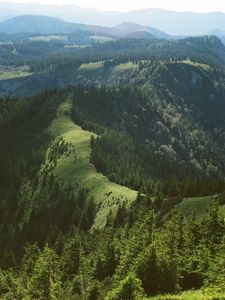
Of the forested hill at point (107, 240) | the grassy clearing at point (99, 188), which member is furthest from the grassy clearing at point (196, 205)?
the grassy clearing at point (99, 188)

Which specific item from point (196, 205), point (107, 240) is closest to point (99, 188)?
point (196, 205)

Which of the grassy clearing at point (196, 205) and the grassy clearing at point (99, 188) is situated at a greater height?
the grassy clearing at point (196, 205)

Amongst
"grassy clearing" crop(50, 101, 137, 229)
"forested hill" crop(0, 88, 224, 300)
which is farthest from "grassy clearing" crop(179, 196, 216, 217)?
"grassy clearing" crop(50, 101, 137, 229)

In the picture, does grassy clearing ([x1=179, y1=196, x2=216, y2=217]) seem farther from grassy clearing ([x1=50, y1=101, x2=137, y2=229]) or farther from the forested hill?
grassy clearing ([x1=50, y1=101, x2=137, y2=229])

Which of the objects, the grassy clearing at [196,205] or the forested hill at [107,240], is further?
the grassy clearing at [196,205]

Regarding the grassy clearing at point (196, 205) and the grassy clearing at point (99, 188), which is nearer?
the grassy clearing at point (196, 205)

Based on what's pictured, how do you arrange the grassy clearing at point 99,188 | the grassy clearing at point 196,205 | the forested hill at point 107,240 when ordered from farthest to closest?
the grassy clearing at point 99,188 → the grassy clearing at point 196,205 → the forested hill at point 107,240

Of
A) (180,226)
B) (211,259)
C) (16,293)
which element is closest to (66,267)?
(16,293)

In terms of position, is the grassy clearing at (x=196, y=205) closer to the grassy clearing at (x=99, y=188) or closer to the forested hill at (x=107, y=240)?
the forested hill at (x=107, y=240)

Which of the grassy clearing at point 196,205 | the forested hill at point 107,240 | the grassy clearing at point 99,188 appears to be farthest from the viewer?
the grassy clearing at point 99,188
